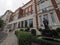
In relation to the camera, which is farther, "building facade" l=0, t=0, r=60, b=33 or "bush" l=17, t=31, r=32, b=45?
"building facade" l=0, t=0, r=60, b=33

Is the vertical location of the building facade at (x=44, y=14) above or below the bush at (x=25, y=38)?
above

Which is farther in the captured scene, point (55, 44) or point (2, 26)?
point (2, 26)

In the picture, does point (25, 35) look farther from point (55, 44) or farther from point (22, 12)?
point (22, 12)

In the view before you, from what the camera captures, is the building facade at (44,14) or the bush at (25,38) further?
the building facade at (44,14)

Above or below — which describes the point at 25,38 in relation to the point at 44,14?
below

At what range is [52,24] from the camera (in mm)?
17953

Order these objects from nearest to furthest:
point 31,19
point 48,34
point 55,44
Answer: point 55,44 → point 48,34 → point 31,19

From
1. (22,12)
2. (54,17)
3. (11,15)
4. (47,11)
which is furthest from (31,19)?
(11,15)

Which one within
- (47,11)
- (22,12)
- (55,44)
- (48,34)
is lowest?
(55,44)

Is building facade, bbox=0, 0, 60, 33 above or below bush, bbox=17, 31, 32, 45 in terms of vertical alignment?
above

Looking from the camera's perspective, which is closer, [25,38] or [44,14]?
[25,38]

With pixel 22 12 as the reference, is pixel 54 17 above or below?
below

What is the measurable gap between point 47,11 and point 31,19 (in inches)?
218

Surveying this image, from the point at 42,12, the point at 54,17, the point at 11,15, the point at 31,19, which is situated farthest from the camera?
the point at 11,15
